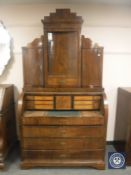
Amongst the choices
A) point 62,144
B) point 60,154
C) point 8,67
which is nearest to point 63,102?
point 62,144

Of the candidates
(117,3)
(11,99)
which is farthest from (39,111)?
(117,3)

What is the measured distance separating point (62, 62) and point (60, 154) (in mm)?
1151

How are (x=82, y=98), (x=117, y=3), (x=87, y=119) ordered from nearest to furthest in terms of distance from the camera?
(x=87, y=119)
(x=82, y=98)
(x=117, y=3)

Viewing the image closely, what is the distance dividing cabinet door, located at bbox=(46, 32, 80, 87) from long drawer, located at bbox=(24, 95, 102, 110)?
0.18 meters

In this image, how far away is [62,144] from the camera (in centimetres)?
232

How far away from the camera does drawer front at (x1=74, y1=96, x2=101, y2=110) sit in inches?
96.6

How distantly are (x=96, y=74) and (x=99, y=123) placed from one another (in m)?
0.65

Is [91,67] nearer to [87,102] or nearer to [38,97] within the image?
[87,102]

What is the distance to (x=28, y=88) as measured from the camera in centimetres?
252

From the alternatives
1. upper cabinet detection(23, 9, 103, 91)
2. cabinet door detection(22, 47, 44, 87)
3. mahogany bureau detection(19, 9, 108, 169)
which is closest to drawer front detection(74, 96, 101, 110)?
mahogany bureau detection(19, 9, 108, 169)

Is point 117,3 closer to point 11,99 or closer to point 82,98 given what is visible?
point 82,98

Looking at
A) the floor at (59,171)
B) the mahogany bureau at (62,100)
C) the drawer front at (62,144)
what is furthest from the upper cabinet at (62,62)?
the floor at (59,171)

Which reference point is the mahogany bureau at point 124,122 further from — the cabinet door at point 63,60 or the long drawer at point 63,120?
the cabinet door at point 63,60

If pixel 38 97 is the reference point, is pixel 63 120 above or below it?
below
